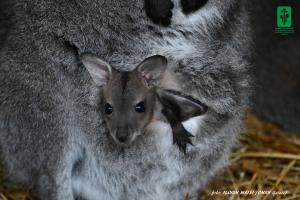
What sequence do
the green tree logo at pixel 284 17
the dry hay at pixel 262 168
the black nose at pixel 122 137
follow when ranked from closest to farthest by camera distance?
the black nose at pixel 122 137
the dry hay at pixel 262 168
the green tree logo at pixel 284 17

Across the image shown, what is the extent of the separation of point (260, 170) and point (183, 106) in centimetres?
102

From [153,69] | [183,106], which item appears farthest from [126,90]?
[183,106]

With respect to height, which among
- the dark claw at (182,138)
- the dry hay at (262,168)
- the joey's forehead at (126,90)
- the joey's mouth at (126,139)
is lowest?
the dry hay at (262,168)

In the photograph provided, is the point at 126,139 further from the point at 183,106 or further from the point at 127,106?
the point at 183,106

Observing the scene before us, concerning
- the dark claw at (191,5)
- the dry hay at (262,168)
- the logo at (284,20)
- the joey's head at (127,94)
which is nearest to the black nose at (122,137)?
the joey's head at (127,94)

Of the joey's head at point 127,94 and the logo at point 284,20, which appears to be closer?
the joey's head at point 127,94

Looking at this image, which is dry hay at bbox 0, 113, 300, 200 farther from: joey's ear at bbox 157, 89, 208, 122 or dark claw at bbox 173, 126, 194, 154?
joey's ear at bbox 157, 89, 208, 122

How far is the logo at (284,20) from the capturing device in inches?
134

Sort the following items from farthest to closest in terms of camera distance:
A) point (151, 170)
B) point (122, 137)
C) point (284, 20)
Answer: point (284, 20), point (151, 170), point (122, 137)

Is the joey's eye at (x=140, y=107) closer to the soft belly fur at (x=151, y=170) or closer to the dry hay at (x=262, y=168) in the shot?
the soft belly fur at (x=151, y=170)

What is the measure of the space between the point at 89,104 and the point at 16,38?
438 mm

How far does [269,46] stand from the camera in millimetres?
3756

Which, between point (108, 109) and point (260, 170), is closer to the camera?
point (108, 109)

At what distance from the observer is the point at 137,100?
8.53ft
